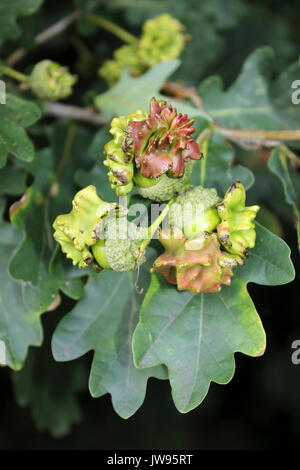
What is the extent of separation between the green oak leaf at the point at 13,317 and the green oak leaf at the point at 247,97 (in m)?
0.80

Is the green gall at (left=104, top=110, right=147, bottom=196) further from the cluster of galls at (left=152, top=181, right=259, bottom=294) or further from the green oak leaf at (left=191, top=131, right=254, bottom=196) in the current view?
the green oak leaf at (left=191, top=131, right=254, bottom=196)

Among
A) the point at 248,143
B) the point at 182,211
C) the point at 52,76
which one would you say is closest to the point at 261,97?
the point at 248,143

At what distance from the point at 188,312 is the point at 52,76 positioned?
0.86 m

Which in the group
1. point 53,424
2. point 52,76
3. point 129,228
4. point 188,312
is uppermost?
point 52,76

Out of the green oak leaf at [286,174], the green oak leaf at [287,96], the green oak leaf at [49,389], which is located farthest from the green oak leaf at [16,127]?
the green oak leaf at [49,389]

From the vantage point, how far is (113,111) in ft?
6.27

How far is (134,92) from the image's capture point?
6.27ft

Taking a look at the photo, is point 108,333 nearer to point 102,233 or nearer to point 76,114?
point 102,233

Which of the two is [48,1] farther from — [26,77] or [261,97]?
[261,97]

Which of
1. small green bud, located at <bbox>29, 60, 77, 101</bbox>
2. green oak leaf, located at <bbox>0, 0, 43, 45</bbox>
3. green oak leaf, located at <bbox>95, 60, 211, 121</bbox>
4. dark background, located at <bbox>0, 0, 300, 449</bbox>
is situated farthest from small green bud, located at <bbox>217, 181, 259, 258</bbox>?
dark background, located at <bbox>0, 0, 300, 449</bbox>

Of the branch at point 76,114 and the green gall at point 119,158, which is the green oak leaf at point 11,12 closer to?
the branch at point 76,114

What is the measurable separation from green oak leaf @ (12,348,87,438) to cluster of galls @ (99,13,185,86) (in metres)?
1.11

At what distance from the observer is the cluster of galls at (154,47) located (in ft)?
6.61

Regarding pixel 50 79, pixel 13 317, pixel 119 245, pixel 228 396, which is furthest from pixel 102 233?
pixel 228 396
